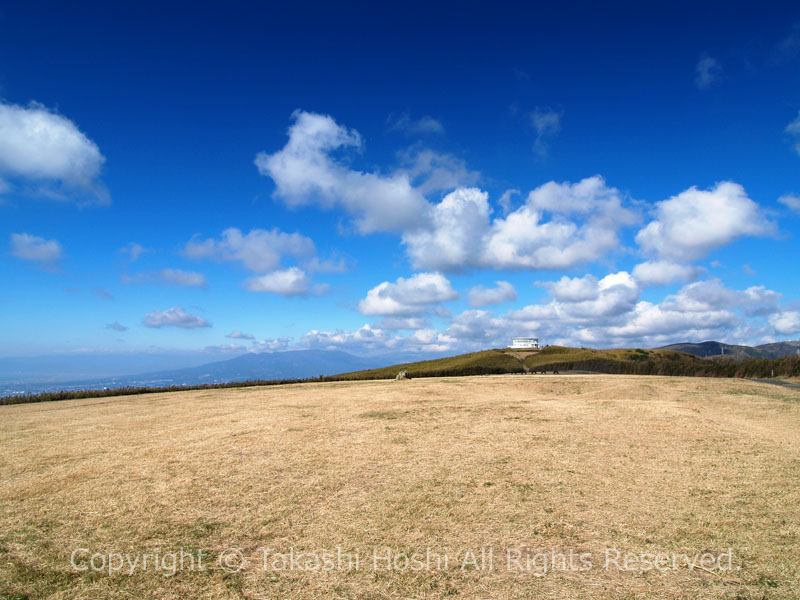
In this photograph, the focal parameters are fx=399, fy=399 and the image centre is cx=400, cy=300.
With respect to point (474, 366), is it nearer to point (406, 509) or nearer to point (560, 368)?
point (560, 368)

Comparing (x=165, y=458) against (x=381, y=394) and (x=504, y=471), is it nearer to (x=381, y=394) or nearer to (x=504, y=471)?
(x=504, y=471)

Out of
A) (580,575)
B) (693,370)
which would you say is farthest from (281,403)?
(693,370)

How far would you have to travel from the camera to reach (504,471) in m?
10.7

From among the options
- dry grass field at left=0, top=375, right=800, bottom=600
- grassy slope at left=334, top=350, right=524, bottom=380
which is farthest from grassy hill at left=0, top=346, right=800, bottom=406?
dry grass field at left=0, top=375, right=800, bottom=600

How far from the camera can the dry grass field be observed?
5926 mm

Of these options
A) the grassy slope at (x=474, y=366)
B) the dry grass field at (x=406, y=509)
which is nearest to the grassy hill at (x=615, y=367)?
the grassy slope at (x=474, y=366)

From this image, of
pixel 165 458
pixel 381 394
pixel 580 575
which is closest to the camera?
pixel 580 575

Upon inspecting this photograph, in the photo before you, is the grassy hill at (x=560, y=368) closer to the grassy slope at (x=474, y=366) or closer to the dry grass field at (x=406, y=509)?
the grassy slope at (x=474, y=366)

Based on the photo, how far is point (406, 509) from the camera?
831cm

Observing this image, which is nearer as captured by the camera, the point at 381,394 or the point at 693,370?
the point at 381,394

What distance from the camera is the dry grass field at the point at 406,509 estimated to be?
593 centimetres

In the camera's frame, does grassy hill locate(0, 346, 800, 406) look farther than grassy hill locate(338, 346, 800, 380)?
No

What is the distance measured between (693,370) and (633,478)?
2011 inches

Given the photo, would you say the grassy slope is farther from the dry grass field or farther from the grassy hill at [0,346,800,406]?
the dry grass field
